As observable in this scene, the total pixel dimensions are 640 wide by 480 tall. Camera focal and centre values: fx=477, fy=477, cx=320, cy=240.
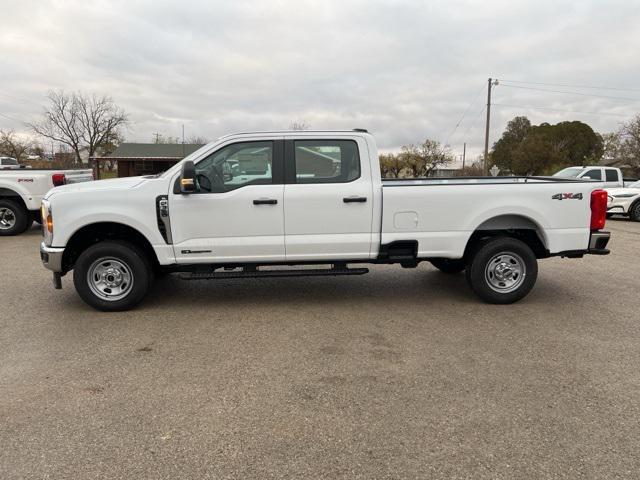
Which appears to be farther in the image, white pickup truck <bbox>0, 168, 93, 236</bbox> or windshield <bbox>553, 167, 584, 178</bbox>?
windshield <bbox>553, 167, 584, 178</bbox>

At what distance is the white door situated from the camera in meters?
5.19

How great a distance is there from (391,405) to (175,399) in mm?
1546

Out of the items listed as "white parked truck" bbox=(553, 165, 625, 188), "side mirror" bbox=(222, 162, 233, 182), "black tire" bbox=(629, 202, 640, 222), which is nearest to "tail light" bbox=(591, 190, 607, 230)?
"side mirror" bbox=(222, 162, 233, 182)

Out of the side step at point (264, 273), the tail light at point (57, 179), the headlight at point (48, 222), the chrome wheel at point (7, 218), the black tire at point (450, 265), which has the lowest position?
the black tire at point (450, 265)

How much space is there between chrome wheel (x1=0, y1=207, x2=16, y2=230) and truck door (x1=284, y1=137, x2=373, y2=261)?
8.97m

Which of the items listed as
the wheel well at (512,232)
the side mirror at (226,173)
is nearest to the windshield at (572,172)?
the wheel well at (512,232)

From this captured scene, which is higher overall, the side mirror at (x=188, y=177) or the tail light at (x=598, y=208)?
the side mirror at (x=188, y=177)

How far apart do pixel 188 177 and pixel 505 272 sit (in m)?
3.77

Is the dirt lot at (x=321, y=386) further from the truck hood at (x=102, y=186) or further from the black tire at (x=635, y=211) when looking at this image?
the black tire at (x=635, y=211)

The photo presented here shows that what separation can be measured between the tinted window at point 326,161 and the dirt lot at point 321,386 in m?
1.52

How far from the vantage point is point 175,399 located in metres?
3.44

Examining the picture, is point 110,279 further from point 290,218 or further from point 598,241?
point 598,241

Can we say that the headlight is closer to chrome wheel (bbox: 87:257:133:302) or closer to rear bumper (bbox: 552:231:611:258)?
chrome wheel (bbox: 87:257:133:302)

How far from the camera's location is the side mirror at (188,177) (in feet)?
15.9
